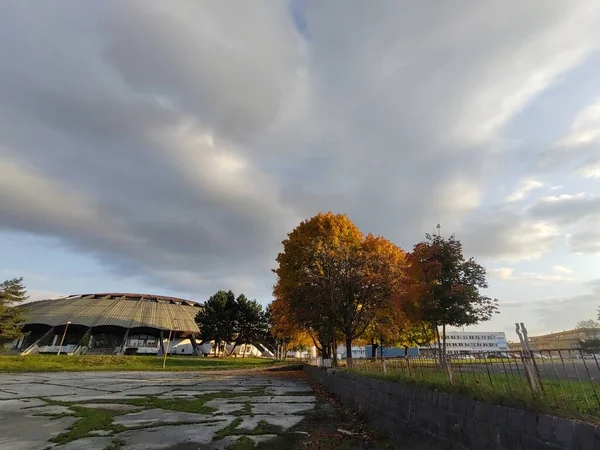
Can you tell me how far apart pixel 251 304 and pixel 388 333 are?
52206 mm

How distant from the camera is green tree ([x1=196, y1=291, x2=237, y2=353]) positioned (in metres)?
73.1

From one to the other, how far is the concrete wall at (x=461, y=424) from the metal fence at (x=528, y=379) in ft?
0.66

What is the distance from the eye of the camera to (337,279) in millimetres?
22781

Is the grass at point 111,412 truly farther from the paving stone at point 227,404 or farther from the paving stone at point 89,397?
the paving stone at point 89,397

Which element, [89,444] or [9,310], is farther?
[9,310]

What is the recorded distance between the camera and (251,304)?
3054 inches

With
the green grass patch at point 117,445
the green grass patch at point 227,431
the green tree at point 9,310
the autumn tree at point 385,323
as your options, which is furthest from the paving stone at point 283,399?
the green tree at point 9,310

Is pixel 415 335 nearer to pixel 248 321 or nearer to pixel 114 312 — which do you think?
pixel 248 321

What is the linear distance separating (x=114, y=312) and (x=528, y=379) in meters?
101

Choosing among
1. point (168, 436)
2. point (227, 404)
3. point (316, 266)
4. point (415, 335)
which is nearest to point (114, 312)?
point (415, 335)

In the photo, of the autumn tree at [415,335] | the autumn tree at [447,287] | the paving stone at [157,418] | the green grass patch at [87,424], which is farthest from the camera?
the autumn tree at [415,335]

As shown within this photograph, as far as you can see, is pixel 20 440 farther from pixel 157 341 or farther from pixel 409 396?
pixel 157 341

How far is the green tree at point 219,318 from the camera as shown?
240 ft

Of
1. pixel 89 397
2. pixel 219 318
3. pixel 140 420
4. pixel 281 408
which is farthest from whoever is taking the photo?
pixel 219 318
